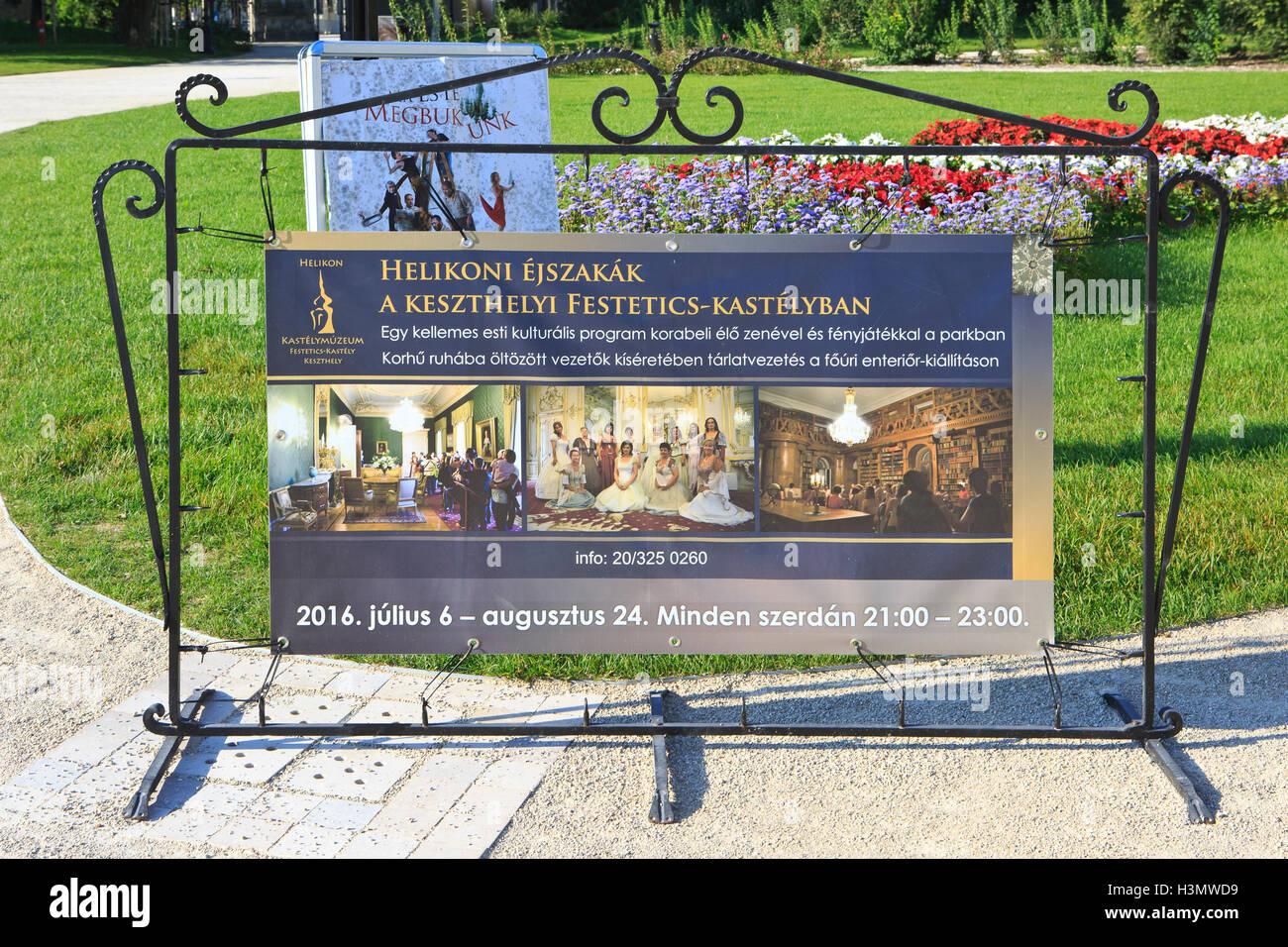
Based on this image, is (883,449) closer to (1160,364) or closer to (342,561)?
→ (342,561)

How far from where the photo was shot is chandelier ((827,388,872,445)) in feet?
12.6

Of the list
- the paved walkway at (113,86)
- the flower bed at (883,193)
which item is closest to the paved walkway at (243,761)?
the flower bed at (883,193)

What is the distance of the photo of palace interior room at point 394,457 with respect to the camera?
3842 mm

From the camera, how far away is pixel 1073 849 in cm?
348

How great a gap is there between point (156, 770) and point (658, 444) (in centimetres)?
190

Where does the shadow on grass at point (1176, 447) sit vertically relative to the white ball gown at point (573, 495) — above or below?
below

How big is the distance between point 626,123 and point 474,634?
46.8ft

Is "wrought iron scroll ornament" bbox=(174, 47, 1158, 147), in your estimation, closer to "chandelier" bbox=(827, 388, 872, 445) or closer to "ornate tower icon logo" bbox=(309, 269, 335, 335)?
"ornate tower icon logo" bbox=(309, 269, 335, 335)

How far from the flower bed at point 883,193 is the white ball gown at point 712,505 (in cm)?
422

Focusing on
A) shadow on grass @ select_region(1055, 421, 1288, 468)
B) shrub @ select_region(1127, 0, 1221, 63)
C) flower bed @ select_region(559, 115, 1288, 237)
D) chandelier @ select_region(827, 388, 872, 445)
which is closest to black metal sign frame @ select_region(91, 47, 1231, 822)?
chandelier @ select_region(827, 388, 872, 445)

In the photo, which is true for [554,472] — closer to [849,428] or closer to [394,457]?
[394,457]

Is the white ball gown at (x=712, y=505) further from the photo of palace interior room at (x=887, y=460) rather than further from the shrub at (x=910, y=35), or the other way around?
the shrub at (x=910, y=35)

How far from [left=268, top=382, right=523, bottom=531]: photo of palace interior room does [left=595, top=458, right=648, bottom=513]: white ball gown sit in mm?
269

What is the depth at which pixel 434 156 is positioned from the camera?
5.43 m
